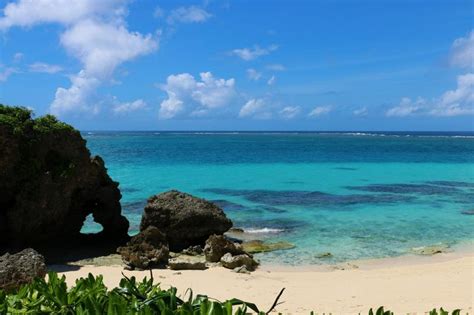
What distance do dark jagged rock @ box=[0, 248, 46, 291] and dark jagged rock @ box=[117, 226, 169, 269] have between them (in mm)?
4004

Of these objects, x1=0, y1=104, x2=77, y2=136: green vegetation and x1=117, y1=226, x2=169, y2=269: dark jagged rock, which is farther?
x1=0, y1=104, x2=77, y2=136: green vegetation

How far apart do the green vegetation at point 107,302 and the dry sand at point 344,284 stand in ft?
22.6

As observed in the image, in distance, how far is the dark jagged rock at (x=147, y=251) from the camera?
41.7 feet

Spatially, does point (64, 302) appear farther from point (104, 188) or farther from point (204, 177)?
point (204, 177)

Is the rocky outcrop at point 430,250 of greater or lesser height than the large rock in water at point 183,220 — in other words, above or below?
below

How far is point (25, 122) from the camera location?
1356 centimetres

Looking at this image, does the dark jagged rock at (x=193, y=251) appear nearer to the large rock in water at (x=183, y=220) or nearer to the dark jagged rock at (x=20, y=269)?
the large rock in water at (x=183, y=220)

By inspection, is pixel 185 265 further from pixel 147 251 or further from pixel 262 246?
pixel 262 246

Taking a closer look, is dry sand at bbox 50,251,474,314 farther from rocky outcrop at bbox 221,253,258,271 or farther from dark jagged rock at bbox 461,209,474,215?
dark jagged rock at bbox 461,209,474,215

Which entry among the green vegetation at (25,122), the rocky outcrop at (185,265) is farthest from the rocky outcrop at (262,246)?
the green vegetation at (25,122)

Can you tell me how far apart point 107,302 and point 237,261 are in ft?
34.5

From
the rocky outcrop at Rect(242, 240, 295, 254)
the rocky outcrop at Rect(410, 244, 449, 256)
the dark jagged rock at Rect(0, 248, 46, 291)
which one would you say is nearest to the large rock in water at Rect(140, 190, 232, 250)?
the rocky outcrop at Rect(242, 240, 295, 254)

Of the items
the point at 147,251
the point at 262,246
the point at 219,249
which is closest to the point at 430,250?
the point at 262,246

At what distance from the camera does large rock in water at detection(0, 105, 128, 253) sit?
43.3 feet
